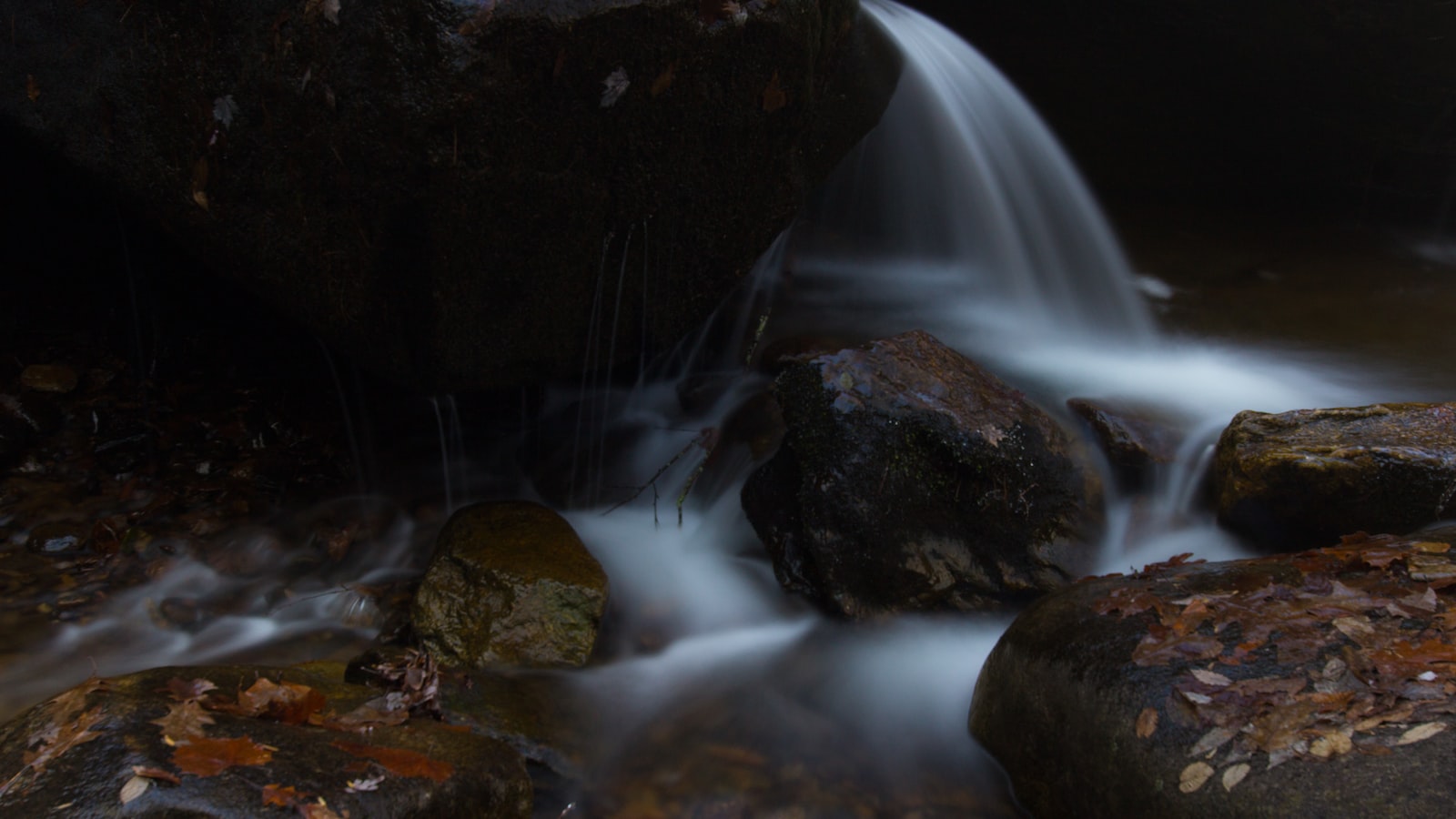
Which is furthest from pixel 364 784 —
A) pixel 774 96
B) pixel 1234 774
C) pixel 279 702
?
pixel 774 96

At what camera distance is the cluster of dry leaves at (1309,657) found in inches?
96.0

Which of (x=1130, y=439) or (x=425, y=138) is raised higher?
(x=425, y=138)

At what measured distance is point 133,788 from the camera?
190cm

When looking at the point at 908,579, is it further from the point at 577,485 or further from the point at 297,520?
the point at 297,520

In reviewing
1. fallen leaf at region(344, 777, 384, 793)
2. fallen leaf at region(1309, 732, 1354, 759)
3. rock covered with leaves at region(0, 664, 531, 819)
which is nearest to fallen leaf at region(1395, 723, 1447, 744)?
fallen leaf at region(1309, 732, 1354, 759)

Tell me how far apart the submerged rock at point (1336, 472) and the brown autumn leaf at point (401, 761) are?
3.98 metres

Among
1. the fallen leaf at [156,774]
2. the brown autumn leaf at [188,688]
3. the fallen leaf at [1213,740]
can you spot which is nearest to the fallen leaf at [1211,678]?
the fallen leaf at [1213,740]

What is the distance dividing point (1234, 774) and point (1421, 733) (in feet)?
1.61

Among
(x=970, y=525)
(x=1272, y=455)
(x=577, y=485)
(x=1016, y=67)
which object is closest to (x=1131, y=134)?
(x=1016, y=67)

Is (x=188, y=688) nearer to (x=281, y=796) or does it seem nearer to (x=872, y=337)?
(x=281, y=796)

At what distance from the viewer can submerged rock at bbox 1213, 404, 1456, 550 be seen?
3.88 meters

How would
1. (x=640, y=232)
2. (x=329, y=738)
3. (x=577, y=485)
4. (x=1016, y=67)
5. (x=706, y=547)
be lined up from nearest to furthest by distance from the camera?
(x=329, y=738)
(x=640, y=232)
(x=706, y=547)
(x=577, y=485)
(x=1016, y=67)

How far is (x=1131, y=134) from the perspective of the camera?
9.01 metres

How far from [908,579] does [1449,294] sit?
690cm
